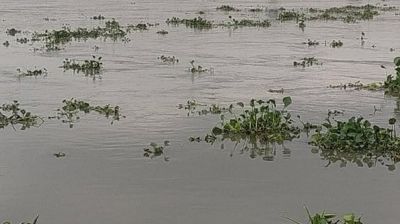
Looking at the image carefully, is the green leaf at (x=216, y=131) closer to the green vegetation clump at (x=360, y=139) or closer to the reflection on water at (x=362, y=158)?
the reflection on water at (x=362, y=158)

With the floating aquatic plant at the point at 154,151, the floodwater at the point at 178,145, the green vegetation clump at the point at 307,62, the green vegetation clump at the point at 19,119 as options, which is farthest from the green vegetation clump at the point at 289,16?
the floating aquatic plant at the point at 154,151

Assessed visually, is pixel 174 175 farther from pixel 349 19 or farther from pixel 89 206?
pixel 349 19

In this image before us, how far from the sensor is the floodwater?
8.44m

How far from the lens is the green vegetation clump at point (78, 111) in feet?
42.3

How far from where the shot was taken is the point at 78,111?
1343cm

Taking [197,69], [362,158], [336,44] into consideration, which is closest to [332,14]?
[336,44]

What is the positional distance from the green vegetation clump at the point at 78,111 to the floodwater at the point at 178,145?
24cm

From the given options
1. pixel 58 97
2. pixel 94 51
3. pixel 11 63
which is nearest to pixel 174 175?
pixel 58 97

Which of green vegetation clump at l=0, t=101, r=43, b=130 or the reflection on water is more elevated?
green vegetation clump at l=0, t=101, r=43, b=130

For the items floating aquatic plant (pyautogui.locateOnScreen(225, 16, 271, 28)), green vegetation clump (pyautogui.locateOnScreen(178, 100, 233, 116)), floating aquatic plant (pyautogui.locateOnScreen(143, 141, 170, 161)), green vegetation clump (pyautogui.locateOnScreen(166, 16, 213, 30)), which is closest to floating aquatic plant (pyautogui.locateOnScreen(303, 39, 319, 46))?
floating aquatic plant (pyautogui.locateOnScreen(225, 16, 271, 28))

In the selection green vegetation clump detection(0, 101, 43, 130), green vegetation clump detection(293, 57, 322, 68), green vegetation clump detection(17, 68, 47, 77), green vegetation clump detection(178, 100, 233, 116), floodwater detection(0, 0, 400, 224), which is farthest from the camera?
green vegetation clump detection(293, 57, 322, 68)

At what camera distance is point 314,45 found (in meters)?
23.6

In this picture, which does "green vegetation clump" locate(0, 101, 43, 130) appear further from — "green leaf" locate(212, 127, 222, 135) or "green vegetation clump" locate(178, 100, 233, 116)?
"green leaf" locate(212, 127, 222, 135)

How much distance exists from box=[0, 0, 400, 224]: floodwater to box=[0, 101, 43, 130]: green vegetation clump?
0.29 metres
